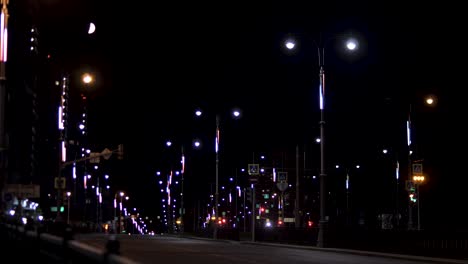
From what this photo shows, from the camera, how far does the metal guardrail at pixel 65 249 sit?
777cm

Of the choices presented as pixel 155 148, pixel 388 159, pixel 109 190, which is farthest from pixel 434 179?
pixel 109 190

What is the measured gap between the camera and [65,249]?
39.1ft

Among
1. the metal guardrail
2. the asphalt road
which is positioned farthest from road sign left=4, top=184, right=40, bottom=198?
the metal guardrail

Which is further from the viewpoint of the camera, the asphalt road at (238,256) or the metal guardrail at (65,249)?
the asphalt road at (238,256)

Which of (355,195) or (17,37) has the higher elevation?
(17,37)

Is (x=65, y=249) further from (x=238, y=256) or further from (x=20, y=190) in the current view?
(x=20, y=190)

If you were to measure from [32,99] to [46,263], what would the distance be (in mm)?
131840

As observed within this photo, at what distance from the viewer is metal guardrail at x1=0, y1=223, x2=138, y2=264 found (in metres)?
7.77

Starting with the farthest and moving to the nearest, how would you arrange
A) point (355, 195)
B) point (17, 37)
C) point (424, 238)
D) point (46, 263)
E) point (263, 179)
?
point (17, 37), point (355, 195), point (263, 179), point (424, 238), point (46, 263)

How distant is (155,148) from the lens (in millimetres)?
121875

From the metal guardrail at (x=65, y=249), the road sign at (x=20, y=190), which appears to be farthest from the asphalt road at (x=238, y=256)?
the road sign at (x=20, y=190)

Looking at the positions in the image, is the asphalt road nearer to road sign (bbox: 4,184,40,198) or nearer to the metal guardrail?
the metal guardrail

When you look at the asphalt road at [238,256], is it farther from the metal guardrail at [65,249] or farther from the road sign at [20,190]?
the road sign at [20,190]

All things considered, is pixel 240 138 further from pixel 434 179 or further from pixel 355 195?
pixel 355 195
